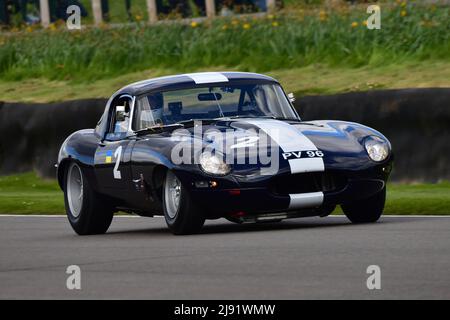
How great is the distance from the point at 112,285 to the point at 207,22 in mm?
17428

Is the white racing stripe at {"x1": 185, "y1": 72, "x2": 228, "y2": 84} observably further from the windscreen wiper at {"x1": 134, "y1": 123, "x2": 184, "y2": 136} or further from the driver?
the windscreen wiper at {"x1": 134, "y1": 123, "x2": 184, "y2": 136}

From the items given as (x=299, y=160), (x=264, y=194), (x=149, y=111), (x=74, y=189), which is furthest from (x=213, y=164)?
(x=74, y=189)

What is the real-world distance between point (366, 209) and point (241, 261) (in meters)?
3.16

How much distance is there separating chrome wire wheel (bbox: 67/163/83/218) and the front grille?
2594mm

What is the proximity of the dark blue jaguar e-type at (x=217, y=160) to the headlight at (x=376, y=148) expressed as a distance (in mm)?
12

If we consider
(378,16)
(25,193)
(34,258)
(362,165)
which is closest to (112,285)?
(34,258)

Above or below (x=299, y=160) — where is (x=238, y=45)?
below

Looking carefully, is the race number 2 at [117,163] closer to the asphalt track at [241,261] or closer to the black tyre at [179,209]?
the asphalt track at [241,261]

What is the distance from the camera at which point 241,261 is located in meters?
9.60

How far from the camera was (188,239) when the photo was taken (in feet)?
37.7

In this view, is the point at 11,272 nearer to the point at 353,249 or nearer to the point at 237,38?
the point at 353,249

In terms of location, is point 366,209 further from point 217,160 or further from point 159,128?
point 159,128

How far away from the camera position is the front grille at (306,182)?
38.3ft

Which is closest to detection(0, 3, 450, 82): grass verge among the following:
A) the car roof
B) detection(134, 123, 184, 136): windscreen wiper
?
the car roof
